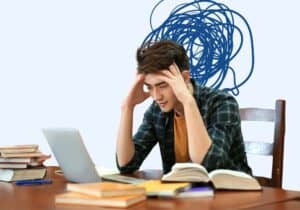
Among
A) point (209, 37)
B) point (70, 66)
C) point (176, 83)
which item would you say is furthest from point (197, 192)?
point (70, 66)

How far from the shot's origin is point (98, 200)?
59.9 inches

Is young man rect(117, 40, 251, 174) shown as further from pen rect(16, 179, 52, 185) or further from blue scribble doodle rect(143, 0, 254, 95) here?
blue scribble doodle rect(143, 0, 254, 95)

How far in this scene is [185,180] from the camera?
1.76 metres

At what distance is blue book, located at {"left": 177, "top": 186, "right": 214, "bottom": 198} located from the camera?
1684 mm

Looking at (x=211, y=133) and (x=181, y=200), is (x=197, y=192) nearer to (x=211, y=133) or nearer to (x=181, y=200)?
(x=181, y=200)

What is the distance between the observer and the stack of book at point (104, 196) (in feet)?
4.95

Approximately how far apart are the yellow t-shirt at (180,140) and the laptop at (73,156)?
0.36 m

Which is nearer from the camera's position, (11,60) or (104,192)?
(104,192)

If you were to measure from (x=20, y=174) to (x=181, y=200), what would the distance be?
2.20ft

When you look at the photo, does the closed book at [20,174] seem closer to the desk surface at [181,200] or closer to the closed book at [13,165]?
the closed book at [13,165]

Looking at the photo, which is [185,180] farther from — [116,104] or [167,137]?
[116,104]

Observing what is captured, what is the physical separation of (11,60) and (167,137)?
1.92 metres

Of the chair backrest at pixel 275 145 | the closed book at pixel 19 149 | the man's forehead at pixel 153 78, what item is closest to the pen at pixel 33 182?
the closed book at pixel 19 149

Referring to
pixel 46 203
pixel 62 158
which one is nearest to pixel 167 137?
pixel 62 158
